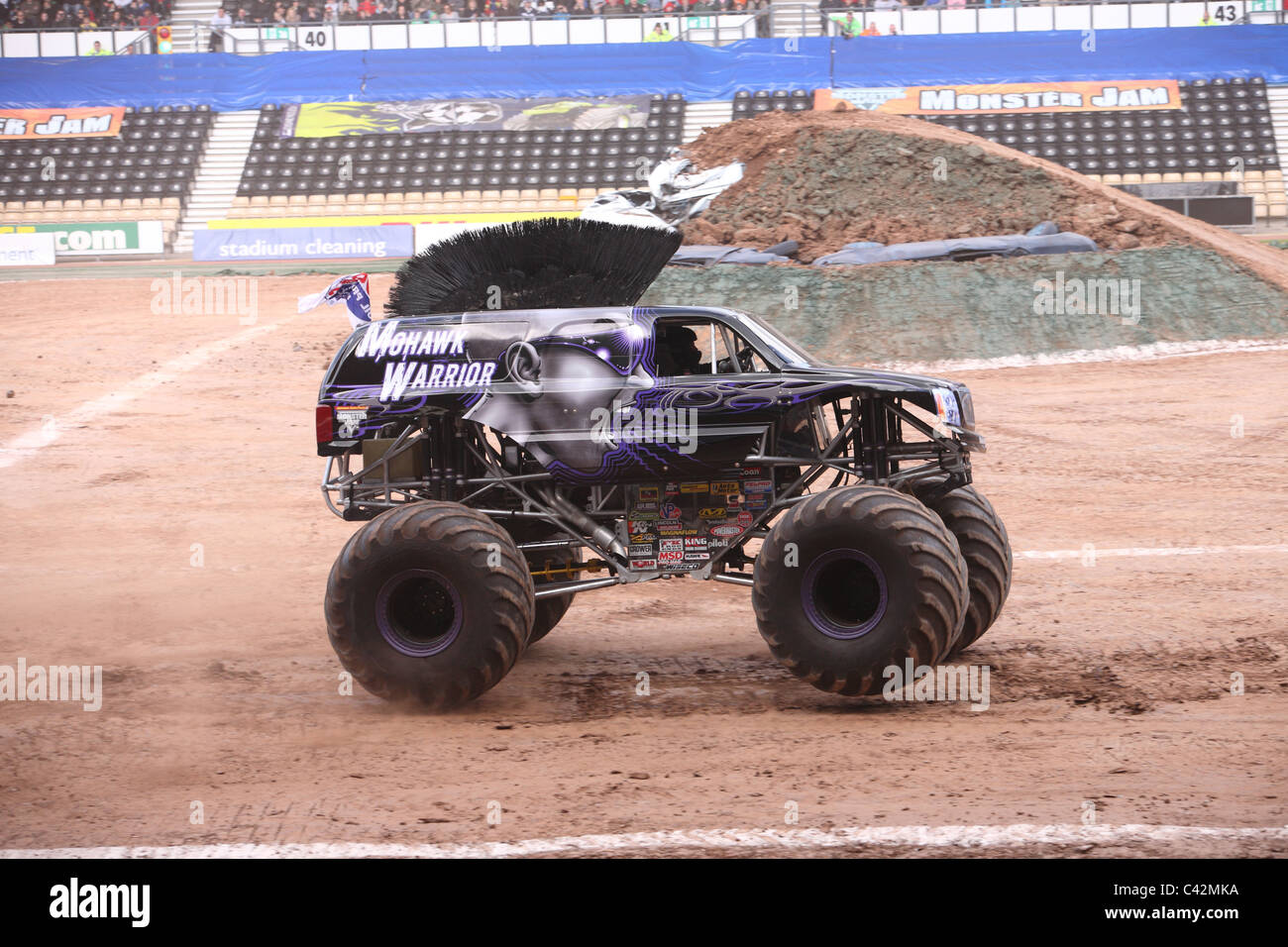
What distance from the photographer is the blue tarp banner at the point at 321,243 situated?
117ft

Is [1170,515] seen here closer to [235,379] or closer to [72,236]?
[235,379]

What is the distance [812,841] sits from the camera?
547 centimetres

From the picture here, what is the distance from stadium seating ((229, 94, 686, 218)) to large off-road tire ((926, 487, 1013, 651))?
31716mm

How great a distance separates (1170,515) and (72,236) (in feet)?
116

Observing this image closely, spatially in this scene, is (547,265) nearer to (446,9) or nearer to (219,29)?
(446,9)

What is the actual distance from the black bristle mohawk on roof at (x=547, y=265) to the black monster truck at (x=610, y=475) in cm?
1

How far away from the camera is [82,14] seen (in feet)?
163

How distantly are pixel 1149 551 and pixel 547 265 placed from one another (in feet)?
20.2

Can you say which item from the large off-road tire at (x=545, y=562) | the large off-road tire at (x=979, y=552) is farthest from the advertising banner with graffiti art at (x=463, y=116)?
the large off-road tire at (x=979, y=552)

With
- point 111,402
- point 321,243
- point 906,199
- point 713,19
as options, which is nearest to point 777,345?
point 111,402

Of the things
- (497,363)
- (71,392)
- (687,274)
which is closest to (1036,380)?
(687,274)

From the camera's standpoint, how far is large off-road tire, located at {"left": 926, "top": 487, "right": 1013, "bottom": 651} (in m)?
7.86

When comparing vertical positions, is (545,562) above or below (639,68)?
below

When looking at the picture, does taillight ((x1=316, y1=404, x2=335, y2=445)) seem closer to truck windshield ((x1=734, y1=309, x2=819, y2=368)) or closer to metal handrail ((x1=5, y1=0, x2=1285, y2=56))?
truck windshield ((x1=734, y1=309, x2=819, y2=368))
